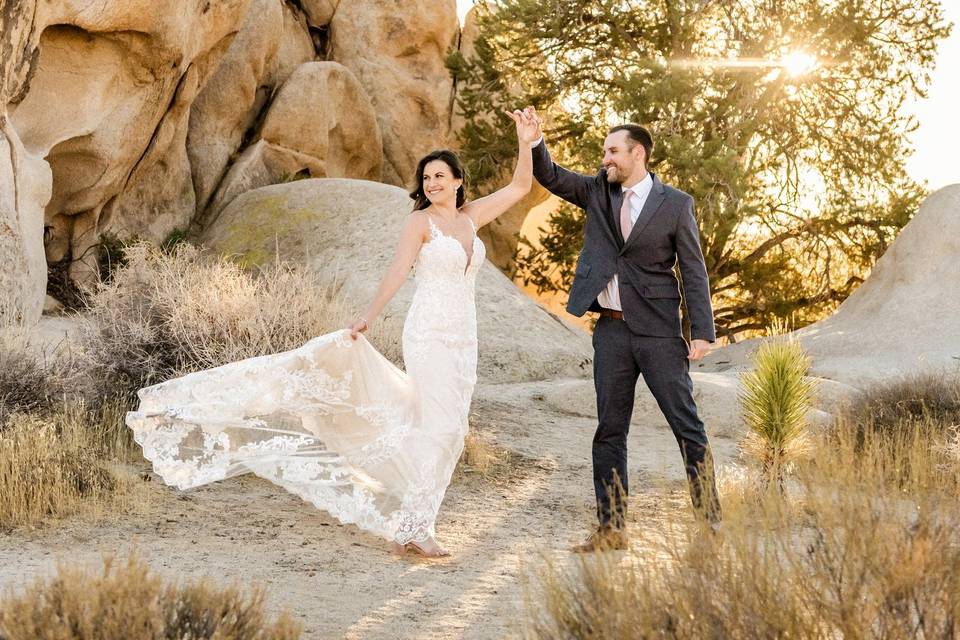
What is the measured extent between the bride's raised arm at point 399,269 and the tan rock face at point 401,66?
15.1 m

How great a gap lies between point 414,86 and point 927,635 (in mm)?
19011

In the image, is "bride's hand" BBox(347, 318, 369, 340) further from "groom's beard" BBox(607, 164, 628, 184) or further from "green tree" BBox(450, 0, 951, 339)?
"green tree" BBox(450, 0, 951, 339)

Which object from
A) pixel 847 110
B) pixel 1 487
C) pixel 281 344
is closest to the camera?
pixel 1 487

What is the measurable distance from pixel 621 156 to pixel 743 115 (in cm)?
1218

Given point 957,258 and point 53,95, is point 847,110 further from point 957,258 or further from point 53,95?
point 53,95

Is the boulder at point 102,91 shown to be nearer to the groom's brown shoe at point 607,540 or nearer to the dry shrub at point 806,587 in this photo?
the groom's brown shoe at point 607,540

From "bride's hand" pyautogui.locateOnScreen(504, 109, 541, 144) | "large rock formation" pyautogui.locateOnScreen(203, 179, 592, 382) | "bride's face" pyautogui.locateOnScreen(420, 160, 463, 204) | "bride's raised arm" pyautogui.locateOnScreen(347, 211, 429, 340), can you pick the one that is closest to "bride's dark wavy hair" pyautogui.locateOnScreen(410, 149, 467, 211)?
"bride's face" pyautogui.locateOnScreen(420, 160, 463, 204)

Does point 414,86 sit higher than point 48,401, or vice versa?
point 414,86

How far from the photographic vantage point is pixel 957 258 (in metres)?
15.5

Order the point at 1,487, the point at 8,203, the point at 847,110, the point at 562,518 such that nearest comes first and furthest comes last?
the point at 1,487, the point at 562,518, the point at 8,203, the point at 847,110

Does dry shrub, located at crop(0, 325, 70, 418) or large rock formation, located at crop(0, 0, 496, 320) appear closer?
dry shrub, located at crop(0, 325, 70, 418)

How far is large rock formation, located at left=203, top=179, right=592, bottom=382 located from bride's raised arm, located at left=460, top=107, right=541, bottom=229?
22.6 ft

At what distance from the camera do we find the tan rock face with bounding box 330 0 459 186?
21.0 meters

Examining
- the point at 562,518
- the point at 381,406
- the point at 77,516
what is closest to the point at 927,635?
the point at 381,406
